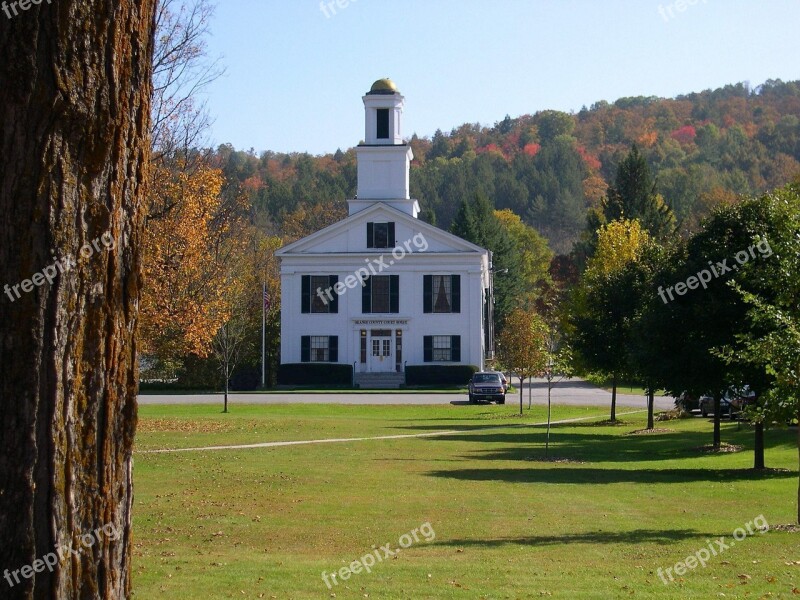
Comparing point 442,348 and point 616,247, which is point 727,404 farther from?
point 442,348

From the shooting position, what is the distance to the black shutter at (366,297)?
67062 mm

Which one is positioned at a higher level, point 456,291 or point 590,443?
point 456,291

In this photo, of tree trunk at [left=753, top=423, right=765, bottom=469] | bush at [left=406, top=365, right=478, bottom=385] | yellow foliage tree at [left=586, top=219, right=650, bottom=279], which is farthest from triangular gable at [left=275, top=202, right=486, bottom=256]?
tree trunk at [left=753, top=423, right=765, bottom=469]

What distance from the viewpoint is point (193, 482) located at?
19062mm

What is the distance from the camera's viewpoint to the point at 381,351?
67.2 m

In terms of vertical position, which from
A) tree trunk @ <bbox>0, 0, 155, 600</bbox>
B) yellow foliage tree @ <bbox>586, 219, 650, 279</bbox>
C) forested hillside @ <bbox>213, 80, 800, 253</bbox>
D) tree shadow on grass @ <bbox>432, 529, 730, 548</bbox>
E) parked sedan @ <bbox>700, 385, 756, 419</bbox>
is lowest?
tree shadow on grass @ <bbox>432, 529, 730, 548</bbox>

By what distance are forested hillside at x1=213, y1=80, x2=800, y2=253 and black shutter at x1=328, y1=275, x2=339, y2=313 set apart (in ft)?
131

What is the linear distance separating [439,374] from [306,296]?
32.4ft

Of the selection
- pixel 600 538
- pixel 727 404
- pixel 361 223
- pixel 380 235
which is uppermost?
pixel 361 223

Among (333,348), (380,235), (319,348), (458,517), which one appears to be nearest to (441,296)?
(380,235)

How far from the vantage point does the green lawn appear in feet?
35.6

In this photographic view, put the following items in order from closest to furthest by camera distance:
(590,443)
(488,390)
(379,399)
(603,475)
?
(603,475)
(590,443)
(488,390)
(379,399)

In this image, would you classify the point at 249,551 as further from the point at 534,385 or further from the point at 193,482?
the point at 534,385

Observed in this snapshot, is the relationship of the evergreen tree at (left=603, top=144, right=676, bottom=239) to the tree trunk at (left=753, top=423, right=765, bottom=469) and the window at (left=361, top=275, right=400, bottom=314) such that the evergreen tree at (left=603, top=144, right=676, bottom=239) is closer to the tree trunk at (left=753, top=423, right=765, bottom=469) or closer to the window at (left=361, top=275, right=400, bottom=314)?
the window at (left=361, top=275, right=400, bottom=314)
